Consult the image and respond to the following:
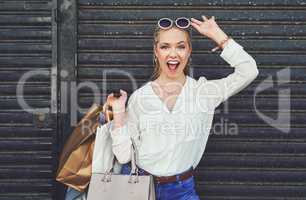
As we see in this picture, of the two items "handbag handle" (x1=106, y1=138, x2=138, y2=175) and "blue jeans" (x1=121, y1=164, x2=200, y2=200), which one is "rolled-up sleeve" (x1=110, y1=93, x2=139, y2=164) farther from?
"blue jeans" (x1=121, y1=164, x2=200, y2=200)

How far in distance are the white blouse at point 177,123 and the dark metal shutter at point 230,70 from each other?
0.87 m

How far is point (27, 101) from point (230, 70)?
75.4 inches

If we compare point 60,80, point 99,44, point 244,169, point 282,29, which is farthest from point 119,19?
point 244,169

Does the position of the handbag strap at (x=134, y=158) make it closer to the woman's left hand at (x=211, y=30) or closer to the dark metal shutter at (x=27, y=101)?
the woman's left hand at (x=211, y=30)

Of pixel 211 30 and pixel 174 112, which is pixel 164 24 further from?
pixel 174 112

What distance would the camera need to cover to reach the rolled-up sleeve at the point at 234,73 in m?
3.44

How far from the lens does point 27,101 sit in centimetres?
454

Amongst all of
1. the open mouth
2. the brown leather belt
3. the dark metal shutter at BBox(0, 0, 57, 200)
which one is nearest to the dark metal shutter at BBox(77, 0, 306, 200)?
the dark metal shutter at BBox(0, 0, 57, 200)

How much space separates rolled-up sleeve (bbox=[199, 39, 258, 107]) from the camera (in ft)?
11.3

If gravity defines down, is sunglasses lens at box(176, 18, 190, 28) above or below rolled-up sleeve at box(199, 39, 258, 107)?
above

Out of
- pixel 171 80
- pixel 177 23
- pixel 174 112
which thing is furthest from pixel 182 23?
pixel 174 112

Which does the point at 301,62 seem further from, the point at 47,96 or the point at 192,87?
the point at 47,96

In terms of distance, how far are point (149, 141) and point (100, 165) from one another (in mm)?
409

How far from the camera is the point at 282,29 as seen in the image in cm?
446
